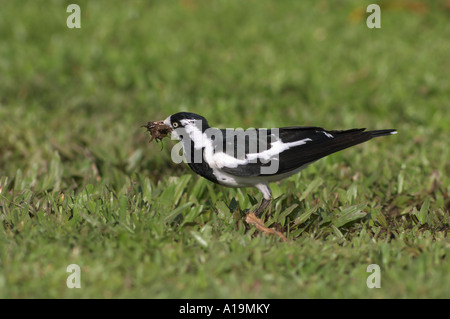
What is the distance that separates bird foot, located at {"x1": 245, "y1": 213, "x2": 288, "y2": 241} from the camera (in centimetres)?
347

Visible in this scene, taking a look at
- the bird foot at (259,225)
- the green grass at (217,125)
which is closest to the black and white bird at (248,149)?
the bird foot at (259,225)

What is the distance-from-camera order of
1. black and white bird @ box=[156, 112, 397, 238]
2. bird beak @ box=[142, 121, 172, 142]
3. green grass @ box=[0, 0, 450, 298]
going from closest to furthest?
green grass @ box=[0, 0, 450, 298] < black and white bird @ box=[156, 112, 397, 238] < bird beak @ box=[142, 121, 172, 142]

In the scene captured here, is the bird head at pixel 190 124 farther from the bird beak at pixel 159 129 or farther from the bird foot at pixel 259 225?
the bird foot at pixel 259 225

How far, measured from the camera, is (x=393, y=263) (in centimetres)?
313

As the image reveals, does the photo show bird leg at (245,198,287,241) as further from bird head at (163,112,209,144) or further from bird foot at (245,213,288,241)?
bird head at (163,112,209,144)

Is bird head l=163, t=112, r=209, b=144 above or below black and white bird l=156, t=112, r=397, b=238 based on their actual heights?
above

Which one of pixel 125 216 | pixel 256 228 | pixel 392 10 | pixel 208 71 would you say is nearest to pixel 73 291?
pixel 125 216

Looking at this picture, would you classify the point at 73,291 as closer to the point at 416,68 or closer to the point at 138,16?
the point at 416,68

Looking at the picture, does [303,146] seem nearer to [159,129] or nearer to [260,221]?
[260,221]

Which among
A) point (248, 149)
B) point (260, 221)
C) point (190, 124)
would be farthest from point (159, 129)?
point (260, 221)

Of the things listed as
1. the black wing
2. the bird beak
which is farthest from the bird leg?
the bird beak

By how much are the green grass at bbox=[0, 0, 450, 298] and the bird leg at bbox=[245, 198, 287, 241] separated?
74 millimetres

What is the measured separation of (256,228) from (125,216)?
74cm

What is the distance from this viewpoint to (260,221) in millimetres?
3568
